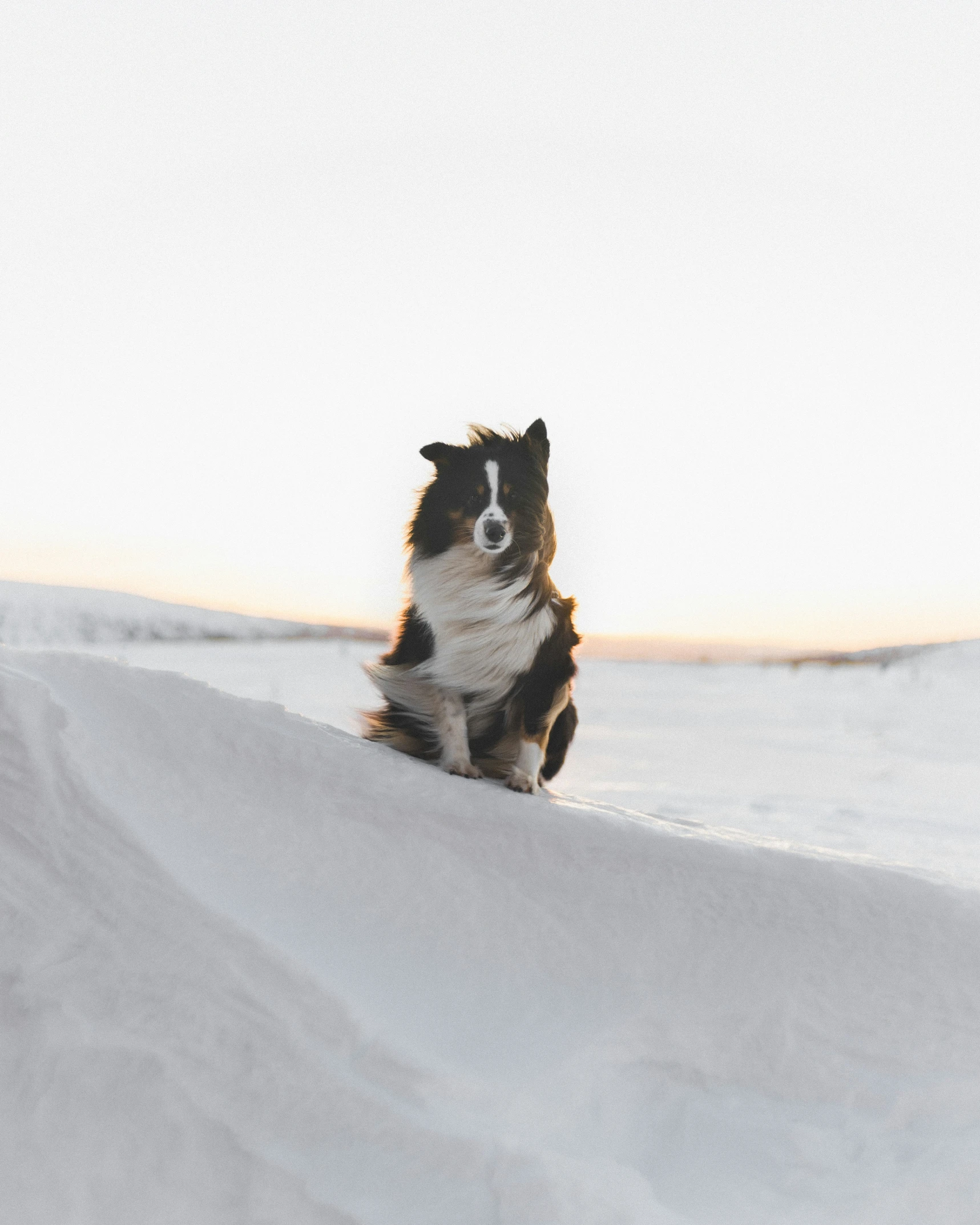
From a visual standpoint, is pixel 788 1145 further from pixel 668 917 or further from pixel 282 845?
pixel 282 845

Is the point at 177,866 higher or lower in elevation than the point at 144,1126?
higher

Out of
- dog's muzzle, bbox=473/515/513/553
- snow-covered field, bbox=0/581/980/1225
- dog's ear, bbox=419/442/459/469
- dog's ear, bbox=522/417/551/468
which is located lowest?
snow-covered field, bbox=0/581/980/1225

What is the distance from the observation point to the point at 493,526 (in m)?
2.64

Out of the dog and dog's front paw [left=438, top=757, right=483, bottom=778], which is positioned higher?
the dog

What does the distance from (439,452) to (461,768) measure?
3.44 ft

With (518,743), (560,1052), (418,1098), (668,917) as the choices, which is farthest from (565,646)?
(418,1098)

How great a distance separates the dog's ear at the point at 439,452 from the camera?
2816 millimetres

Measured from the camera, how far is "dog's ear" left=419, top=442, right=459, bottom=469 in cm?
282

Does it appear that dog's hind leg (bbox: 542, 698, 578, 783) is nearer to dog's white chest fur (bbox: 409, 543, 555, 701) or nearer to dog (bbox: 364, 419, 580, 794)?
dog (bbox: 364, 419, 580, 794)

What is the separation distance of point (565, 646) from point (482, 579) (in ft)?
1.18

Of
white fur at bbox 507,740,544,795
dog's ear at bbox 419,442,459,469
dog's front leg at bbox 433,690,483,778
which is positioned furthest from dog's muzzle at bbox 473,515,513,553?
white fur at bbox 507,740,544,795

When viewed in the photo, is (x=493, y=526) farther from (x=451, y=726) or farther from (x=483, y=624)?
(x=451, y=726)

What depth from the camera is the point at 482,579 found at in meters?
2.68

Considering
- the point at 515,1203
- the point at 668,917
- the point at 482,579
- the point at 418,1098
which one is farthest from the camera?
the point at 482,579
